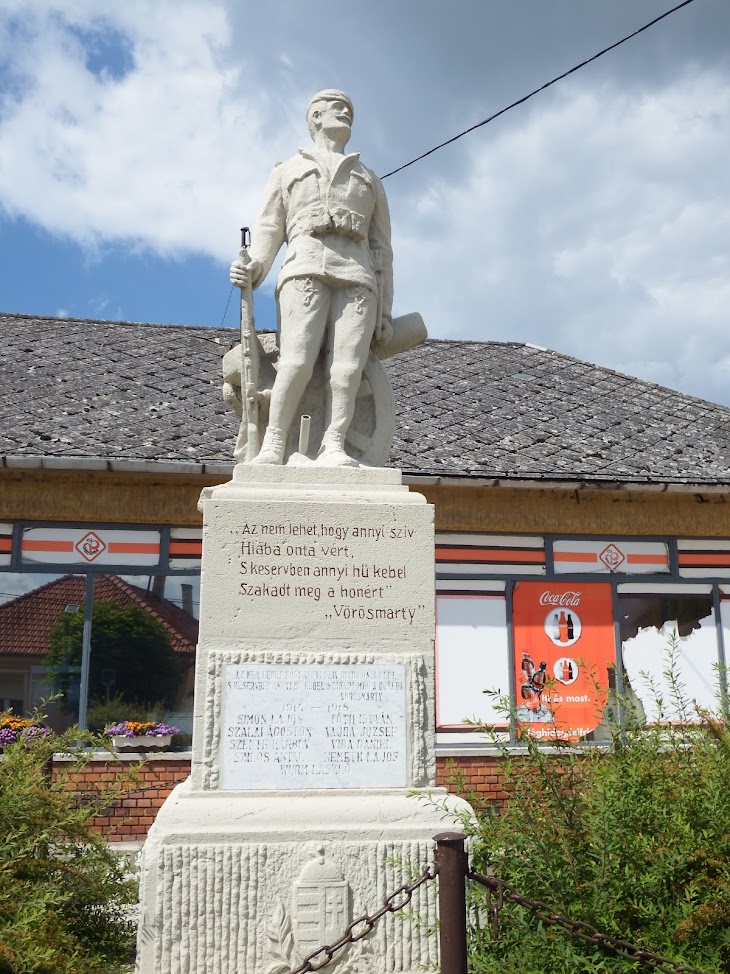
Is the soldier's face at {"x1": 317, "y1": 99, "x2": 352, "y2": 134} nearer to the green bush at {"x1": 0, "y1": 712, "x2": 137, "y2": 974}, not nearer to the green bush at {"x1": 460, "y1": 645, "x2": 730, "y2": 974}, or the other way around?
the green bush at {"x1": 460, "y1": 645, "x2": 730, "y2": 974}

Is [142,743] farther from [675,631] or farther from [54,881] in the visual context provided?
[675,631]

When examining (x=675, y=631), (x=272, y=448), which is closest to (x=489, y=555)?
(x=675, y=631)

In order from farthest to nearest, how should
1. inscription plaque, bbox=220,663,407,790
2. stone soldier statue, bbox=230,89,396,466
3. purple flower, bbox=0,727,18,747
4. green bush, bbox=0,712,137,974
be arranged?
purple flower, bbox=0,727,18,747 → stone soldier statue, bbox=230,89,396,466 → inscription plaque, bbox=220,663,407,790 → green bush, bbox=0,712,137,974

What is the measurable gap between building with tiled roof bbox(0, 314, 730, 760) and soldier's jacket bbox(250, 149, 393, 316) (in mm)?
4089

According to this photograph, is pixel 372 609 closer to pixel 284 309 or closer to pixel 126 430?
pixel 284 309

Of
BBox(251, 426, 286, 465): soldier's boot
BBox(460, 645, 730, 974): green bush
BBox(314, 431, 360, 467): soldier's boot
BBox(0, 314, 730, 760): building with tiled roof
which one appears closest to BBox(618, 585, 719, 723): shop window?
BBox(0, 314, 730, 760): building with tiled roof

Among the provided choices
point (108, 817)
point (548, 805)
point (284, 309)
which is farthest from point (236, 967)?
point (108, 817)

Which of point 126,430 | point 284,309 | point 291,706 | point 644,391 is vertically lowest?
point 291,706

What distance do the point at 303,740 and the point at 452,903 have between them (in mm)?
1493

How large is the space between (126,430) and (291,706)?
20.7ft

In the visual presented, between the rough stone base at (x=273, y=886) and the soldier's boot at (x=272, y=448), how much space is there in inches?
64.2

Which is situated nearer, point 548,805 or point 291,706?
point 548,805

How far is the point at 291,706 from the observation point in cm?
439

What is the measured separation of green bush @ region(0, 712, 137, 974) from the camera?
3770 millimetres
